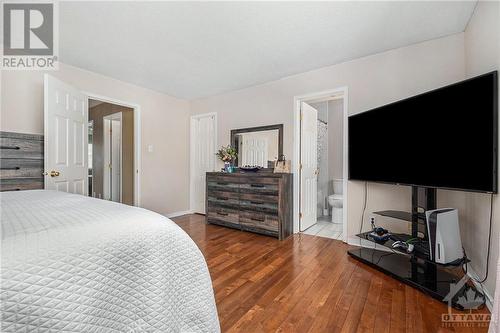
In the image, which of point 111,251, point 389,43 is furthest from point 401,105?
point 111,251

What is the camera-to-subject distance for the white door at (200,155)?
4.24m

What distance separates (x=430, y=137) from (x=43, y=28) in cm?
368

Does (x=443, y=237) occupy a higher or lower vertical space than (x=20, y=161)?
lower

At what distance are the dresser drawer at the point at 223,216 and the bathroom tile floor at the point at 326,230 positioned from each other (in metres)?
1.07

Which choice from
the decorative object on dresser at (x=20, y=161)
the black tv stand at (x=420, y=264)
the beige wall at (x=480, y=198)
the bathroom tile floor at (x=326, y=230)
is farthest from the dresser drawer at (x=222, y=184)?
the beige wall at (x=480, y=198)

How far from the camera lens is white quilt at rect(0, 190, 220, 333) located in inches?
20.7

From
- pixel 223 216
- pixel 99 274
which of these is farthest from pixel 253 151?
pixel 99 274

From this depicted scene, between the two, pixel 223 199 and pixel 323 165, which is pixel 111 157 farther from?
pixel 323 165

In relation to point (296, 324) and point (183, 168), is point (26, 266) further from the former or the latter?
point (183, 168)

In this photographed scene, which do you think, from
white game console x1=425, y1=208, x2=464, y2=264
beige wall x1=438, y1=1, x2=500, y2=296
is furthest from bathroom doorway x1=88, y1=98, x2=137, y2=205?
beige wall x1=438, y1=1, x2=500, y2=296

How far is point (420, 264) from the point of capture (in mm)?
2010

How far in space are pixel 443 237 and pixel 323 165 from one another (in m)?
2.84

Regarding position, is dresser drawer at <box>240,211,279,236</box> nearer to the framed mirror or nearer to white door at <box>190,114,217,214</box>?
the framed mirror

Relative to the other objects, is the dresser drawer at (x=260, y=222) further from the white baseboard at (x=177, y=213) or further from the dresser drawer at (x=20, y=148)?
the dresser drawer at (x=20, y=148)
